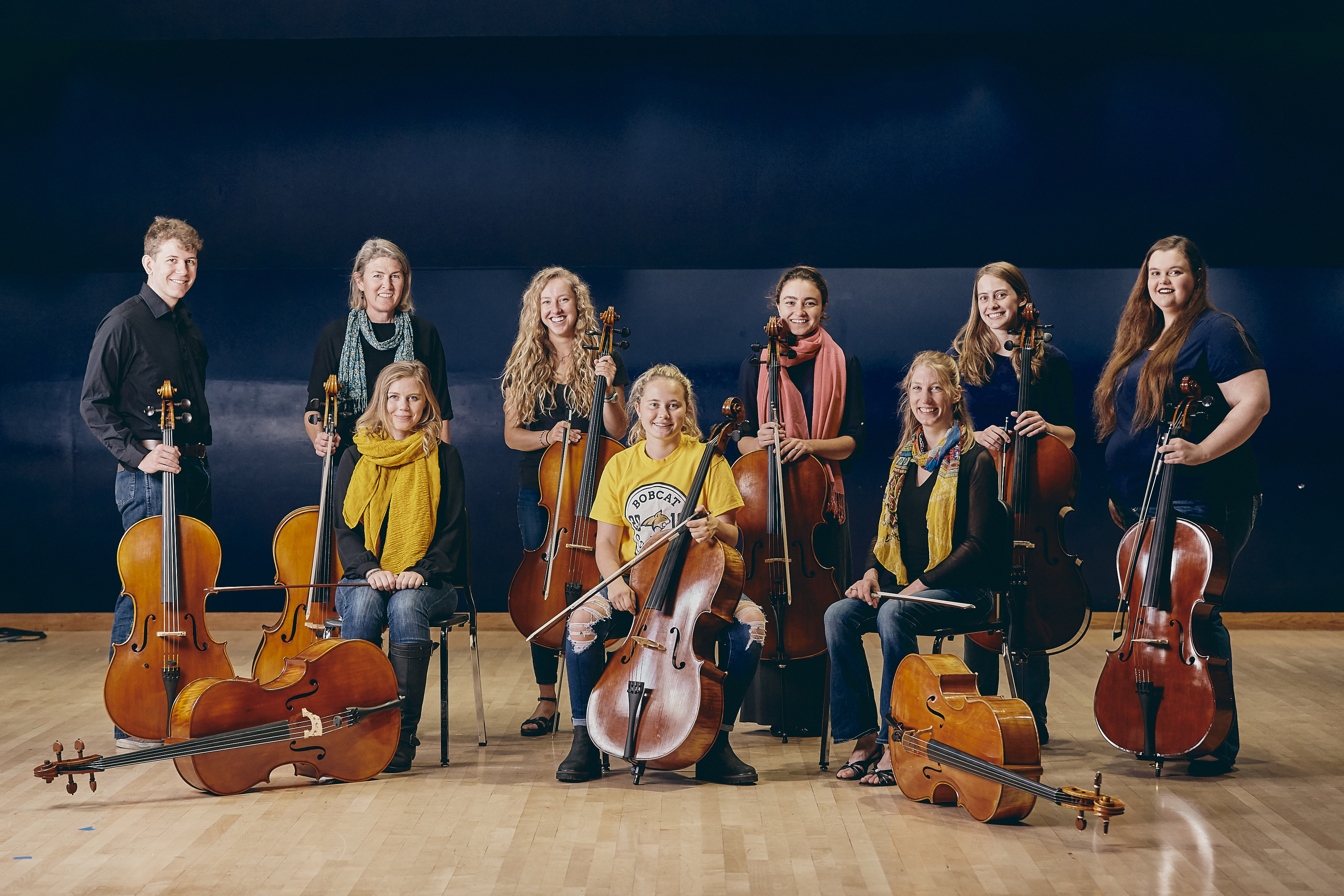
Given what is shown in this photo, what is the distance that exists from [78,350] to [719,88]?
3151 mm

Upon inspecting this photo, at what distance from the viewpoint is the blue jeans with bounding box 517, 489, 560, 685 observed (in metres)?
3.72

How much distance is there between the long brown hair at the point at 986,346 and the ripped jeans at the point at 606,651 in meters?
1.01

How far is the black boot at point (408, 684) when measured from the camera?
333 cm

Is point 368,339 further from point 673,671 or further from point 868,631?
point 868,631

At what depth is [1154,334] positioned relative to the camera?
11.7 ft

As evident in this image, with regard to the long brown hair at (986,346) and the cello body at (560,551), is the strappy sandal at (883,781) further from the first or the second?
the long brown hair at (986,346)

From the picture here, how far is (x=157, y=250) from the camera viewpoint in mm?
3721

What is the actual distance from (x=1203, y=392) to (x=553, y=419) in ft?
6.21

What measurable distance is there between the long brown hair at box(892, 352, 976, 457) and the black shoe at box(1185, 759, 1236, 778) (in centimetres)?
105

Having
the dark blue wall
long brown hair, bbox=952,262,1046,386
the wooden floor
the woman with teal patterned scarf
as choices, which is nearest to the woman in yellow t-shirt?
the wooden floor

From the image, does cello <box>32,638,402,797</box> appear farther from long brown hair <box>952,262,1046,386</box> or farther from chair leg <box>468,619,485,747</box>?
long brown hair <box>952,262,1046,386</box>

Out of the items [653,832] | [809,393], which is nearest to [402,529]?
[653,832]

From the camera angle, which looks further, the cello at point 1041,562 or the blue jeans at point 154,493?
the blue jeans at point 154,493

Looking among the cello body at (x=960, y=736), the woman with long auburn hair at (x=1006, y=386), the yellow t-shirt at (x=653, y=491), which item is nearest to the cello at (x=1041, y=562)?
the woman with long auburn hair at (x=1006, y=386)
